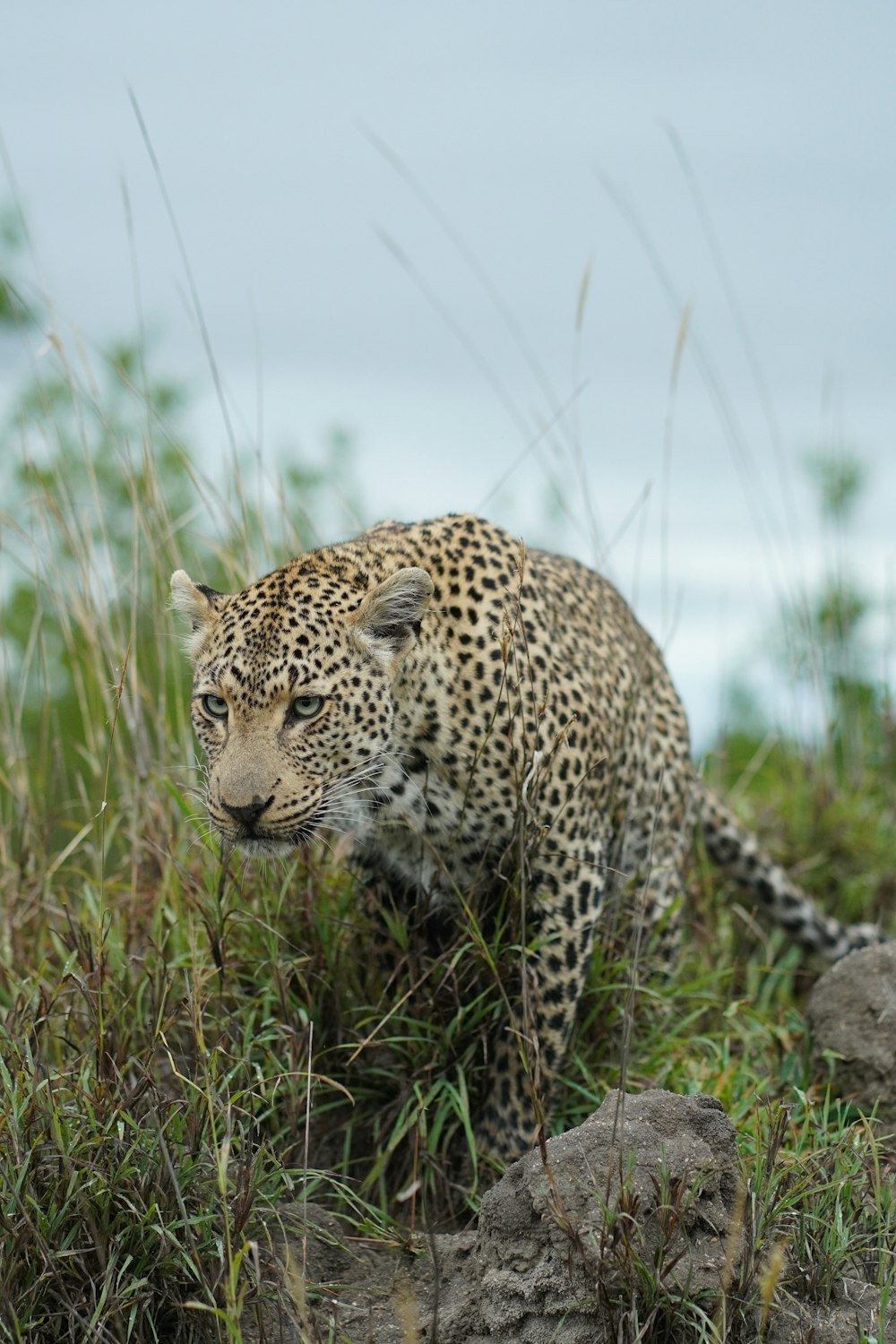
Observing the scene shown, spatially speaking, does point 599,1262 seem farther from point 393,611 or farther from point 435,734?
point 393,611

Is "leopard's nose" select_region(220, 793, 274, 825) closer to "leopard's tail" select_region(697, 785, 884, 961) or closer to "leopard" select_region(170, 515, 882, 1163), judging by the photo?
"leopard" select_region(170, 515, 882, 1163)

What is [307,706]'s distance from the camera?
5.33 metres

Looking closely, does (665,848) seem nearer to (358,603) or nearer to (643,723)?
(643,723)

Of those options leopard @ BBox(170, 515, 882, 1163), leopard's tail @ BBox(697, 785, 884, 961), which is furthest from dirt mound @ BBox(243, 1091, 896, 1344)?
leopard's tail @ BBox(697, 785, 884, 961)

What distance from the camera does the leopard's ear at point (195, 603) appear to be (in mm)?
5699

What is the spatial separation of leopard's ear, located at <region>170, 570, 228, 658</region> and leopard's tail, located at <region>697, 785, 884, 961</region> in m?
3.48

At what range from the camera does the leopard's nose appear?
5062 mm

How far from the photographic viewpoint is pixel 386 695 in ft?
18.0

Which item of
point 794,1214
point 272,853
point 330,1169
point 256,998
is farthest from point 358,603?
point 794,1214

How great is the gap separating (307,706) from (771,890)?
154 inches

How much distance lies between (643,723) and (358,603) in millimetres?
2325

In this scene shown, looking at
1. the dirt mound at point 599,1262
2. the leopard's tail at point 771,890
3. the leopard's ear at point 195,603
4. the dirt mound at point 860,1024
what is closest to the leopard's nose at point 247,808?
the leopard's ear at point 195,603

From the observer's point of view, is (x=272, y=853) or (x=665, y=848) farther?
(x=665, y=848)

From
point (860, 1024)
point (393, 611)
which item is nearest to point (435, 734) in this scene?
point (393, 611)
